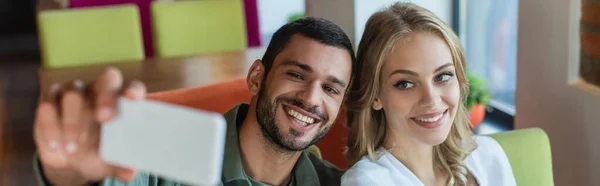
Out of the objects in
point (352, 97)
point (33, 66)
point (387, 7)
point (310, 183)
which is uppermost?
point (387, 7)

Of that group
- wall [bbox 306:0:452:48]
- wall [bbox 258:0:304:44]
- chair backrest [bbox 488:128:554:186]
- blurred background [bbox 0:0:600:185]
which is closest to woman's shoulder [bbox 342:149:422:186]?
chair backrest [bbox 488:128:554:186]

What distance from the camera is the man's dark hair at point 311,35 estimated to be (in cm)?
117

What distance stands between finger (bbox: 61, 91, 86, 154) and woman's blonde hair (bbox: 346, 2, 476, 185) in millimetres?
619

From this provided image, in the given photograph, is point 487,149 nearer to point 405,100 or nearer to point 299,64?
point 405,100

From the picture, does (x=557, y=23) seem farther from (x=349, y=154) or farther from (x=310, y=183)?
(x=310, y=183)

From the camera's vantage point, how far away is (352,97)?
128 cm

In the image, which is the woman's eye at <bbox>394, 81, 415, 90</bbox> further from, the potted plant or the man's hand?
the potted plant

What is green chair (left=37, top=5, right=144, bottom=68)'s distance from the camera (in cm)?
288

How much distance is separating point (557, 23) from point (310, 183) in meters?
0.73

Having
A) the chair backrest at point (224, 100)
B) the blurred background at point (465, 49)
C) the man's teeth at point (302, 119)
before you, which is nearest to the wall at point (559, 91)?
the blurred background at point (465, 49)

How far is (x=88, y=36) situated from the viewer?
294cm

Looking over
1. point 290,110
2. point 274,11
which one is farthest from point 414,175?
point 274,11

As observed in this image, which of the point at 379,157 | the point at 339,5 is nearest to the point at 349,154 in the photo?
the point at 379,157

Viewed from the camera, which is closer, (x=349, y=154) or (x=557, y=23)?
(x=349, y=154)
